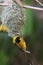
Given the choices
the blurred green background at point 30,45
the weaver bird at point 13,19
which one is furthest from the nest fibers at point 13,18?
the blurred green background at point 30,45

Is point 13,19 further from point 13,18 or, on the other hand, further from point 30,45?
point 30,45

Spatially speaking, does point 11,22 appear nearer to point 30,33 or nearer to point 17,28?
point 17,28

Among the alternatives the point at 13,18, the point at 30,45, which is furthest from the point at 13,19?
the point at 30,45

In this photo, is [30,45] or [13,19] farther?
[30,45]

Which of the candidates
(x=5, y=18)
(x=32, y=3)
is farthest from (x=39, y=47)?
(x=5, y=18)

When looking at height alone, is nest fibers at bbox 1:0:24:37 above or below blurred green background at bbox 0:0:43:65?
above

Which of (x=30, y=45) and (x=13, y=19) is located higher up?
(x=13, y=19)

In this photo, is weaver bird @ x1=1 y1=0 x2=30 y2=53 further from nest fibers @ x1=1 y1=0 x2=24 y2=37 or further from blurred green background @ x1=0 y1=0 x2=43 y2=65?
blurred green background @ x1=0 y1=0 x2=43 y2=65

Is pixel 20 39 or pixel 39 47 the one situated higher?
pixel 20 39

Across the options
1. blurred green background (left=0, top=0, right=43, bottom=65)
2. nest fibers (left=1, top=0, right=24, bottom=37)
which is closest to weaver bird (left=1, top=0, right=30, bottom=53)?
nest fibers (left=1, top=0, right=24, bottom=37)
